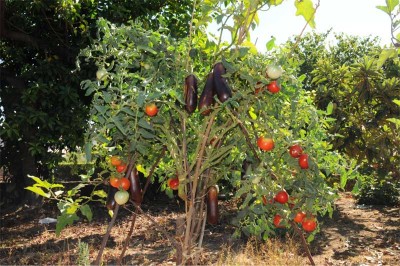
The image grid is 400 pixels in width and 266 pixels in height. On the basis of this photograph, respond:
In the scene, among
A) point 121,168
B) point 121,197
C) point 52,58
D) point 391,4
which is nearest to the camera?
point 391,4

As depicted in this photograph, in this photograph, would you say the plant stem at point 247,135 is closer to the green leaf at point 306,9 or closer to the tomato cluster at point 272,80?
the tomato cluster at point 272,80

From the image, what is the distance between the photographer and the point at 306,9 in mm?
2131

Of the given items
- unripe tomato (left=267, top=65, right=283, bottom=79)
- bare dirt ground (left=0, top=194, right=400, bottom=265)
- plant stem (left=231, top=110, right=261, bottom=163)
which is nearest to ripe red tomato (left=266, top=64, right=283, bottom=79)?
unripe tomato (left=267, top=65, right=283, bottom=79)

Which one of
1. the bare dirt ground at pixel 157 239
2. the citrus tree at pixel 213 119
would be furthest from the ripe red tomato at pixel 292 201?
the bare dirt ground at pixel 157 239

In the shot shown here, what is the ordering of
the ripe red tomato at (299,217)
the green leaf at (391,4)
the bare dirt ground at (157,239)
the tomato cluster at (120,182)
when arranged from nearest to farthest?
the green leaf at (391,4) → the tomato cluster at (120,182) → the ripe red tomato at (299,217) → the bare dirt ground at (157,239)

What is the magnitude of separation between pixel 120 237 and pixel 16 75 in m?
3.37

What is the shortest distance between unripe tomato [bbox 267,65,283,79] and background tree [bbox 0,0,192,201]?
14.3ft

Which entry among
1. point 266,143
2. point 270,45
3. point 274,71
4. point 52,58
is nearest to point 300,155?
point 266,143

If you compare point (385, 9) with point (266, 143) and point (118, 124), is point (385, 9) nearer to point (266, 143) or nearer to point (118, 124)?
point (266, 143)

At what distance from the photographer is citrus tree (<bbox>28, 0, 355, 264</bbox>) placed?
6.50ft

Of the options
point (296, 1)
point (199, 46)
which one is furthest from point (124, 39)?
point (296, 1)

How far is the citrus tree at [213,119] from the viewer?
1.98 m

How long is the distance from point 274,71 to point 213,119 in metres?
0.40

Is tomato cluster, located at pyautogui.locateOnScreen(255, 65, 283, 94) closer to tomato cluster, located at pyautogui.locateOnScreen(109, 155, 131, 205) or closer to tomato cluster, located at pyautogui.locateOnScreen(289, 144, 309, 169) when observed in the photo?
tomato cluster, located at pyautogui.locateOnScreen(289, 144, 309, 169)
